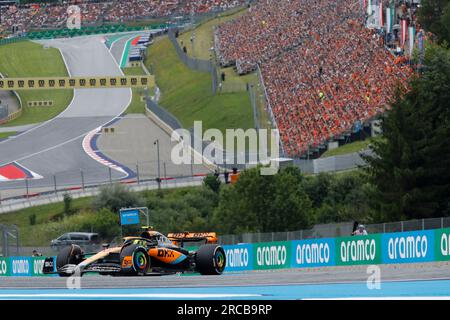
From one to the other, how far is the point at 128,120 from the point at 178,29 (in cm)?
2782

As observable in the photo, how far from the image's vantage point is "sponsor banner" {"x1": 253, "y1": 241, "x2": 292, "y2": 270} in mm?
33531

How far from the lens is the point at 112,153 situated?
261 ft

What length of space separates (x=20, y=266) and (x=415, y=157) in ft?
50.8

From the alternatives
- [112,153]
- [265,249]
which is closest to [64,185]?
[112,153]

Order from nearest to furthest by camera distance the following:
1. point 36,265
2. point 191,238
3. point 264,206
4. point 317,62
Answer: point 191,238 → point 36,265 → point 264,206 → point 317,62

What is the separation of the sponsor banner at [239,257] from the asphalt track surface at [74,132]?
116 feet

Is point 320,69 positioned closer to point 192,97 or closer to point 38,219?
point 38,219

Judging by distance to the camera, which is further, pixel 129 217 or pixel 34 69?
pixel 34 69

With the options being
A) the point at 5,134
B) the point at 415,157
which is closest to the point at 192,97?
the point at 5,134

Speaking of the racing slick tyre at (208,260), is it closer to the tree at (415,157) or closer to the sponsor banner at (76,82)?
the tree at (415,157)

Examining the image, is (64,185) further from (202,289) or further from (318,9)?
(202,289)

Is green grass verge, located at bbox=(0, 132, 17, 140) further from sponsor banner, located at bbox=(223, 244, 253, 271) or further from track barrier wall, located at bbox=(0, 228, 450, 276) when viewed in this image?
sponsor banner, located at bbox=(223, 244, 253, 271)

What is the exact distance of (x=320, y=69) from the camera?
200 ft
